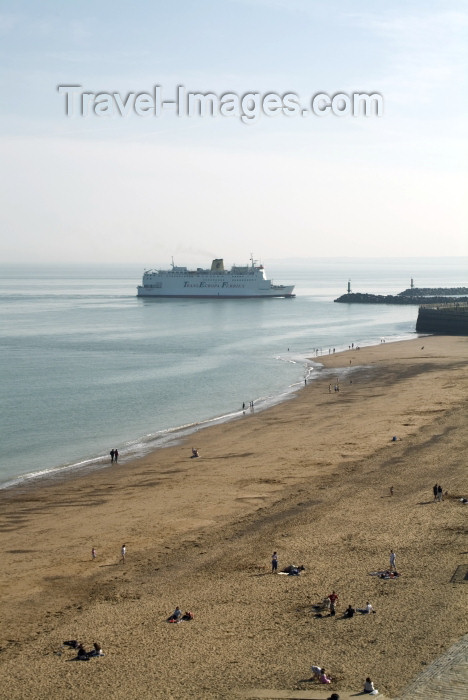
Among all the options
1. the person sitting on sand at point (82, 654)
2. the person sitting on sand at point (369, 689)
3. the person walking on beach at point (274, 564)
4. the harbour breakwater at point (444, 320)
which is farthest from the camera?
the harbour breakwater at point (444, 320)

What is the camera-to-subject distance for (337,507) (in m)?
22.0

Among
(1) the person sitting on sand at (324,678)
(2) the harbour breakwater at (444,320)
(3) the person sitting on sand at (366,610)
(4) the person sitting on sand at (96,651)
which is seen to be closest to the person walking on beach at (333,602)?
(3) the person sitting on sand at (366,610)

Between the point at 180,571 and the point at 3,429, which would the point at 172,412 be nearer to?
the point at 3,429

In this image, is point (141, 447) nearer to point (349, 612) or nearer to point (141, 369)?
point (349, 612)

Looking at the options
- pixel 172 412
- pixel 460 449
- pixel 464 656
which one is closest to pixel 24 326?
pixel 172 412

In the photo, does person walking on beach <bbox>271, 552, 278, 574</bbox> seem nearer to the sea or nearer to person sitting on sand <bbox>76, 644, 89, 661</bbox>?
person sitting on sand <bbox>76, 644, 89, 661</bbox>

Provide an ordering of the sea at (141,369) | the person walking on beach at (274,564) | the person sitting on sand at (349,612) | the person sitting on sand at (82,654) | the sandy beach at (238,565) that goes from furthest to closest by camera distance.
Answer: the sea at (141,369), the person walking on beach at (274,564), the person sitting on sand at (349,612), the person sitting on sand at (82,654), the sandy beach at (238,565)

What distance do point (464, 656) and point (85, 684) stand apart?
250 inches

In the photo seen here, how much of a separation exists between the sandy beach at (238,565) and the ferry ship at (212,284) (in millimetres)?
100702

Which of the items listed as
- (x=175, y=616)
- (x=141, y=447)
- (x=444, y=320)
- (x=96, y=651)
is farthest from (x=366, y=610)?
(x=444, y=320)

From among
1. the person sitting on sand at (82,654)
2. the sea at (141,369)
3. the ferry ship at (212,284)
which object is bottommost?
the person sitting on sand at (82,654)

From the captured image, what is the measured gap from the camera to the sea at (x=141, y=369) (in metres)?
32.8

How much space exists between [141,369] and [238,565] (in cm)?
3593

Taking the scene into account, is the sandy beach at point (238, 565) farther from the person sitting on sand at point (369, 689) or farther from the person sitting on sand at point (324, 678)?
the person sitting on sand at point (369, 689)
